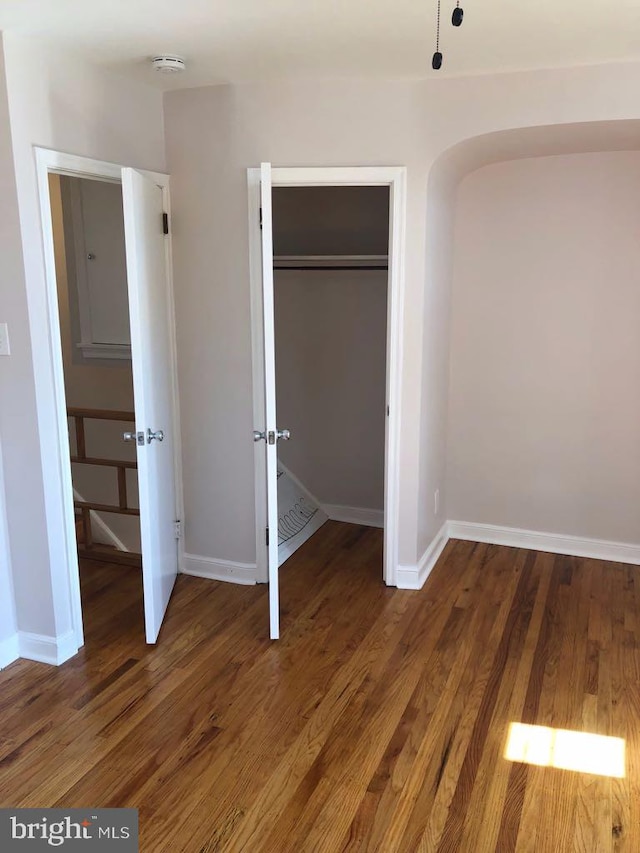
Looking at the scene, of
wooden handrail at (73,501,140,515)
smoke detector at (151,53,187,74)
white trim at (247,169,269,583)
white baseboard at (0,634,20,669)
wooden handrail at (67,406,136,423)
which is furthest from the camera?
wooden handrail at (73,501,140,515)

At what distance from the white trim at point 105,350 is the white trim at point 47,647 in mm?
1827

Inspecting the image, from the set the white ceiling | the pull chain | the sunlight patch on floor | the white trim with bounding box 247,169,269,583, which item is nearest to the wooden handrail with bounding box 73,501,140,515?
the white trim with bounding box 247,169,269,583

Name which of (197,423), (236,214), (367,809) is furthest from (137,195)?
(367,809)

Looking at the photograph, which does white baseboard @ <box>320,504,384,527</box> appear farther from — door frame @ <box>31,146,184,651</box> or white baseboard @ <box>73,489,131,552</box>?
door frame @ <box>31,146,184,651</box>

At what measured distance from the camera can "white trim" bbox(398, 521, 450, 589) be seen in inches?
146

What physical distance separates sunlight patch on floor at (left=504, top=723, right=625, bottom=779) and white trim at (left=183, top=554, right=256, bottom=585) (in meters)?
1.62

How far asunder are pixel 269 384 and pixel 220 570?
1296 mm

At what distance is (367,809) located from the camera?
2.18m

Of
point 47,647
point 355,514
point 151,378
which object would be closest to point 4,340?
point 151,378

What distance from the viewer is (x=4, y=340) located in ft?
9.10

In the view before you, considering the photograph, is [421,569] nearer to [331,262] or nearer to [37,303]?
[331,262]

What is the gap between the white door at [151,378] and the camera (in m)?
2.86

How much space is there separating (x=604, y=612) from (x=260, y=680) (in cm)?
173

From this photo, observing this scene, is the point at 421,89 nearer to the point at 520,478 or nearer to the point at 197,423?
the point at 197,423
